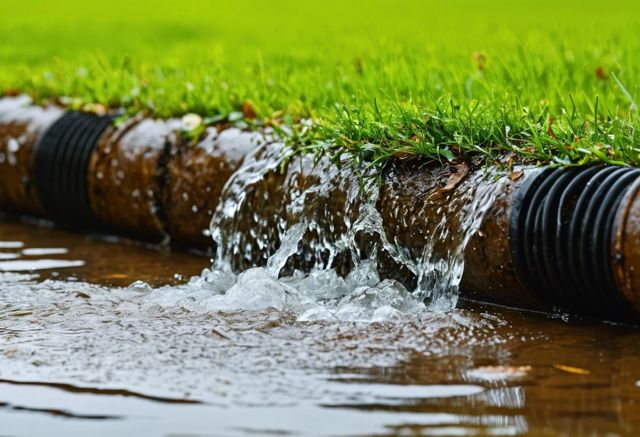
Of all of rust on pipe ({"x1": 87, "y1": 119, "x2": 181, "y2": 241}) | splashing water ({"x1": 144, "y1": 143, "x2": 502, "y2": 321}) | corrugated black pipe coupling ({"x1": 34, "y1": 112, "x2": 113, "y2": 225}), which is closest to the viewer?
splashing water ({"x1": 144, "y1": 143, "x2": 502, "y2": 321})

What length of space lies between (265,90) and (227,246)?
1.16 m

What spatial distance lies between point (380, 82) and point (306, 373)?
2804 millimetres

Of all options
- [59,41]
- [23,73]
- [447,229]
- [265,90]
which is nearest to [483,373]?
[447,229]

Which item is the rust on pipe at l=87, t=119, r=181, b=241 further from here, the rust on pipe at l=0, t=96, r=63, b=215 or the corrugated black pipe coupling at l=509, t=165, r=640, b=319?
the corrugated black pipe coupling at l=509, t=165, r=640, b=319

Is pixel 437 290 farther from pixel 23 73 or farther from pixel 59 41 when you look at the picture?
pixel 59 41

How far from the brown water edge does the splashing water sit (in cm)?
16

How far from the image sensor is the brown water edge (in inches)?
103

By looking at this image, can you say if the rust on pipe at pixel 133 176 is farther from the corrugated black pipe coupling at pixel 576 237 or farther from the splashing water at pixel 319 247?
the corrugated black pipe coupling at pixel 576 237

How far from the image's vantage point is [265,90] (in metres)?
5.52

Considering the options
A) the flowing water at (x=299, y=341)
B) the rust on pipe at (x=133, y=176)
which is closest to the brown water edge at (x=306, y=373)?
the flowing water at (x=299, y=341)

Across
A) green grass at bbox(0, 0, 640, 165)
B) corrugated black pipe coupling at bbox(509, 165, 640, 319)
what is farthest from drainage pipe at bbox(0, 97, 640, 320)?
A: green grass at bbox(0, 0, 640, 165)

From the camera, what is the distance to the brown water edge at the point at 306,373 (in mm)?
2619

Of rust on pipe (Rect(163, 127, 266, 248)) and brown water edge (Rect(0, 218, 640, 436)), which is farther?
rust on pipe (Rect(163, 127, 266, 248))

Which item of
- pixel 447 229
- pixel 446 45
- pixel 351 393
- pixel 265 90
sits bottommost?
pixel 351 393
